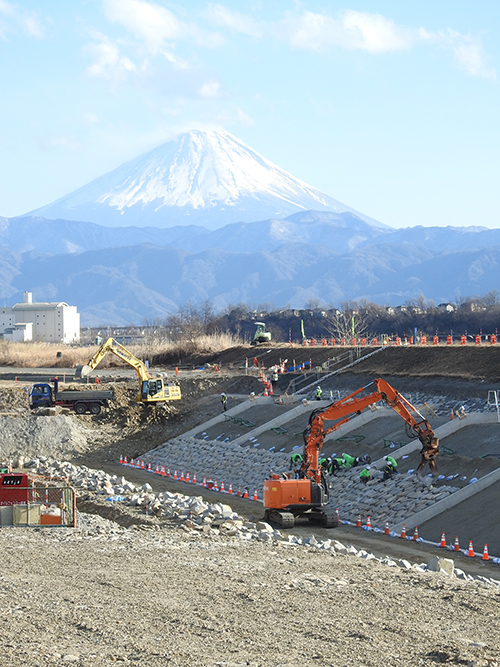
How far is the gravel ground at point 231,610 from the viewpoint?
10.6 meters

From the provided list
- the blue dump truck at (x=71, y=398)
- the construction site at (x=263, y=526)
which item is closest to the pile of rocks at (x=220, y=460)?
the construction site at (x=263, y=526)

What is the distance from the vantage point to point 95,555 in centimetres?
1736

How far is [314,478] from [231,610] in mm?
12411

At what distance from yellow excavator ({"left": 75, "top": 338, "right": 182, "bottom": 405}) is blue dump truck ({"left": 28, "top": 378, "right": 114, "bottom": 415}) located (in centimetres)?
125

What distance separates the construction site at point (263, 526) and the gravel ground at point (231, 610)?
5 cm

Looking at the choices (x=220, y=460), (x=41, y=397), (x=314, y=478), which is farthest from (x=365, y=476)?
(x=41, y=397)

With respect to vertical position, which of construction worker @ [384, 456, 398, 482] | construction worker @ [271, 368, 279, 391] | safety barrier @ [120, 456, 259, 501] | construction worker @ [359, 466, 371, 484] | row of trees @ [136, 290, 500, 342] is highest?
row of trees @ [136, 290, 500, 342]

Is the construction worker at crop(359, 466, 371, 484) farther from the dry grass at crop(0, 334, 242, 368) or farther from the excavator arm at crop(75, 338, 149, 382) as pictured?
the dry grass at crop(0, 334, 242, 368)

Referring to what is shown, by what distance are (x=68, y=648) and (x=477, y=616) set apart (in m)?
5.86

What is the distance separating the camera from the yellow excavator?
46875 mm

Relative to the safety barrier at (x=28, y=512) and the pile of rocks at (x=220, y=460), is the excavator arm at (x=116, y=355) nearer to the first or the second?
the pile of rocks at (x=220, y=460)

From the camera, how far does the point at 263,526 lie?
22125 mm

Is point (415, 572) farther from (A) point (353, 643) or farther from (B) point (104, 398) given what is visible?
(B) point (104, 398)

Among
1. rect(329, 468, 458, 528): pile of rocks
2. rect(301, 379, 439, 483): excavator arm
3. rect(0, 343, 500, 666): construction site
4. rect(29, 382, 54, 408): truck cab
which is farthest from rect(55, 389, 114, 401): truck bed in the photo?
rect(301, 379, 439, 483): excavator arm
